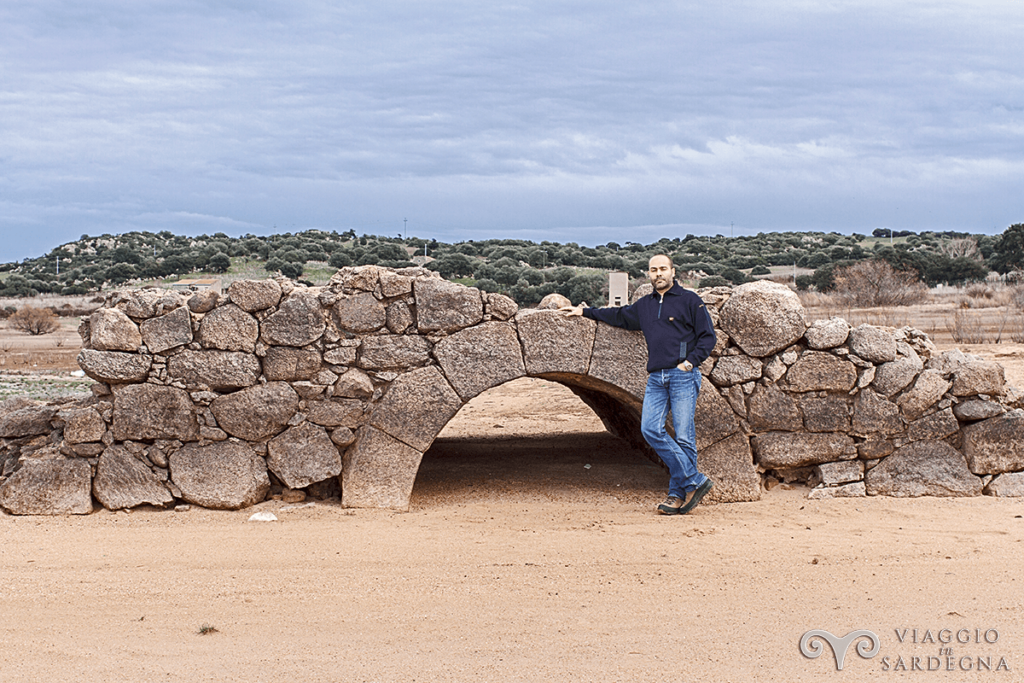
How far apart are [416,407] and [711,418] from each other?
2.34 meters

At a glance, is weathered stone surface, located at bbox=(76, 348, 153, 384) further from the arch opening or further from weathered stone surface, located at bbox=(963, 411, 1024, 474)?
weathered stone surface, located at bbox=(963, 411, 1024, 474)

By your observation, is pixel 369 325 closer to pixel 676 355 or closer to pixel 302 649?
pixel 676 355

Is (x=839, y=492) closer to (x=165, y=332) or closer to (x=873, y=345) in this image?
(x=873, y=345)

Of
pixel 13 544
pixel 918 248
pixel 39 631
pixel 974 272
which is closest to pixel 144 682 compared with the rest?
pixel 39 631

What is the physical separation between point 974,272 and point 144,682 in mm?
32939

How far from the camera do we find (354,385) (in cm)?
704

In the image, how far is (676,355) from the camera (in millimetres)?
6680

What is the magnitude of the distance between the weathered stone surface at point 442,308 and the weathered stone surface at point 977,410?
4.02 meters

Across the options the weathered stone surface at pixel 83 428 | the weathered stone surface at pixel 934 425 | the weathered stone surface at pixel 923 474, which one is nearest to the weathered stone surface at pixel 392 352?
the weathered stone surface at pixel 83 428

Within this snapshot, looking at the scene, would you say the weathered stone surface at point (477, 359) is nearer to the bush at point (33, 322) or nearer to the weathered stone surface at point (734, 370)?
the weathered stone surface at point (734, 370)

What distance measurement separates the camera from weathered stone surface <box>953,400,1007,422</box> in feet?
24.3

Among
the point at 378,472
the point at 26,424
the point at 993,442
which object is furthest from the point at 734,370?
the point at 26,424

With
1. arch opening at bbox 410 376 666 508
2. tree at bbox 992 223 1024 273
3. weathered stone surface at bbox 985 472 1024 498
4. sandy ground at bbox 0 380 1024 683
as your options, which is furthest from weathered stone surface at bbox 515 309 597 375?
tree at bbox 992 223 1024 273

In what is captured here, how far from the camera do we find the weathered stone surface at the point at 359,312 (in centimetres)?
704
